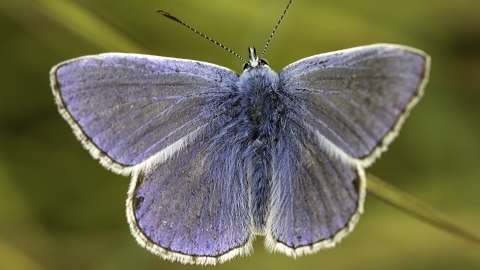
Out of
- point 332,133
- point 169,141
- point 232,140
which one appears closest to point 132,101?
point 169,141

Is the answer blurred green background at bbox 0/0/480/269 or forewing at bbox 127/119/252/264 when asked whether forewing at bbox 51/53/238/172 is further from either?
blurred green background at bbox 0/0/480/269

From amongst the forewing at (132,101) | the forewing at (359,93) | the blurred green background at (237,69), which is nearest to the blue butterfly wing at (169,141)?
the forewing at (132,101)

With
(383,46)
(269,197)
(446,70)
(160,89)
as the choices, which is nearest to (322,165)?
(269,197)

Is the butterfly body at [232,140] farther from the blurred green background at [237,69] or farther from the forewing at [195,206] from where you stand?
the blurred green background at [237,69]

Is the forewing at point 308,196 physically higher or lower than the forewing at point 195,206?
higher

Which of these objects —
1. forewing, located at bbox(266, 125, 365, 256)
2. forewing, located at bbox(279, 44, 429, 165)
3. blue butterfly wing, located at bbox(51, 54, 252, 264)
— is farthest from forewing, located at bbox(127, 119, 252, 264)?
forewing, located at bbox(279, 44, 429, 165)
